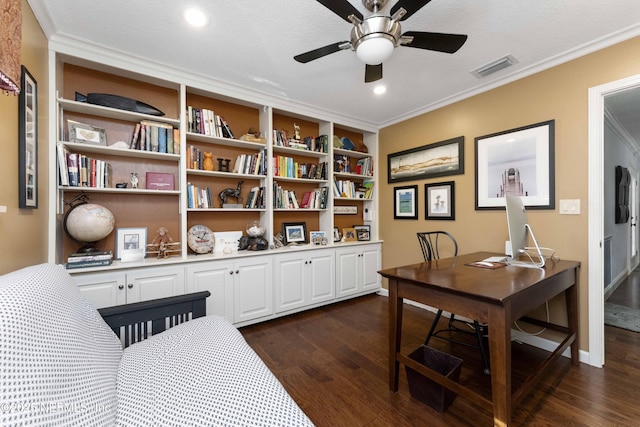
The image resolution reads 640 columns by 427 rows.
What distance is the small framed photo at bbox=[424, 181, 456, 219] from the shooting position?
2982 mm

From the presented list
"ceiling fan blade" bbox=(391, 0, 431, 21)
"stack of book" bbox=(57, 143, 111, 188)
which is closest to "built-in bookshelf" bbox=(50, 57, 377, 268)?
"stack of book" bbox=(57, 143, 111, 188)

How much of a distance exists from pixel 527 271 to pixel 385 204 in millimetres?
2162

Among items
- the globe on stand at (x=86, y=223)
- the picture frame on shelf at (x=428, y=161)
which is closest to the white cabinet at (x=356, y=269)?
the picture frame on shelf at (x=428, y=161)

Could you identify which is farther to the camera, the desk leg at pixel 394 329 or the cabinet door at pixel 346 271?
the cabinet door at pixel 346 271

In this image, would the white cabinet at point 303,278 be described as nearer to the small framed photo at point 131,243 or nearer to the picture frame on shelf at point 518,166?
the small framed photo at point 131,243

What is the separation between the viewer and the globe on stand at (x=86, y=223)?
1997mm

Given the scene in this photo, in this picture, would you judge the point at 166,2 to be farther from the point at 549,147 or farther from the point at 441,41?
the point at 549,147

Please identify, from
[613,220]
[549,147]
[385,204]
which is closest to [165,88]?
[385,204]

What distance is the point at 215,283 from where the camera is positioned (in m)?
2.49

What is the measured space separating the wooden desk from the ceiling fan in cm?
140

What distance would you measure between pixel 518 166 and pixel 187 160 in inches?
125

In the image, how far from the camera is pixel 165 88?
8.57ft

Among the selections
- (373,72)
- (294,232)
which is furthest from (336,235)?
(373,72)

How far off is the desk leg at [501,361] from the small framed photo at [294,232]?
2.37 meters
